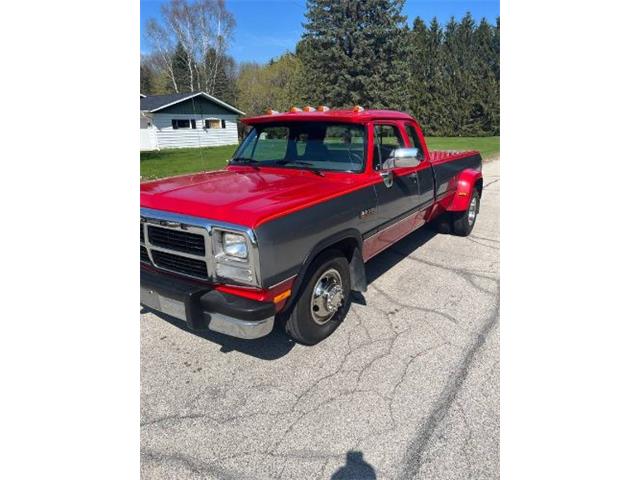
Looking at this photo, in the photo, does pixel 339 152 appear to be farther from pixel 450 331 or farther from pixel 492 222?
pixel 492 222

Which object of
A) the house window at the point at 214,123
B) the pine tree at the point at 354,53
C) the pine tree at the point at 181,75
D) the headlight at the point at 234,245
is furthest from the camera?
the pine tree at the point at 181,75

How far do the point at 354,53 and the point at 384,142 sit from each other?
29.2 meters

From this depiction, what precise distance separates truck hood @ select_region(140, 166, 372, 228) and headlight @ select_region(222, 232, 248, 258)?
0.33 ft

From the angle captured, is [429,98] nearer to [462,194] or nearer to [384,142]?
[462,194]

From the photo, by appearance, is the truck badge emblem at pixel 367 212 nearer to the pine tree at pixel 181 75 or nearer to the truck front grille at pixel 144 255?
the truck front grille at pixel 144 255

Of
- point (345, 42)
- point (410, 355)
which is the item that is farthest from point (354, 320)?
point (345, 42)

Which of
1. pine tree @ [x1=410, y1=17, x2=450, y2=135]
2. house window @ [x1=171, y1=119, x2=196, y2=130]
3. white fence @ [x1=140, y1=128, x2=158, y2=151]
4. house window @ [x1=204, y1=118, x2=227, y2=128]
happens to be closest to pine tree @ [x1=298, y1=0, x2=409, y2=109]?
pine tree @ [x1=410, y1=17, x2=450, y2=135]

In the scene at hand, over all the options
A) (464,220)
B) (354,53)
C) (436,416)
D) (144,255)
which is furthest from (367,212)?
(354,53)

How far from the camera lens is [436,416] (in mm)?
2592

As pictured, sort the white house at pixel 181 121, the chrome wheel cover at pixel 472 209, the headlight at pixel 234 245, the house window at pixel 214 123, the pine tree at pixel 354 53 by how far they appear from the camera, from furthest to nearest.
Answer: the pine tree at pixel 354 53 → the house window at pixel 214 123 → the white house at pixel 181 121 → the chrome wheel cover at pixel 472 209 → the headlight at pixel 234 245

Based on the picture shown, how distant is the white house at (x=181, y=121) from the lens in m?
26.7

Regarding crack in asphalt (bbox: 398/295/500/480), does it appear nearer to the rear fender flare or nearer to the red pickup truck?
the red pickup truck

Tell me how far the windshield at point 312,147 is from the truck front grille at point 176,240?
1509 mm

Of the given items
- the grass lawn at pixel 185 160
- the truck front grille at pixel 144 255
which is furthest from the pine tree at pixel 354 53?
the truck front grille at pixel 144 255
